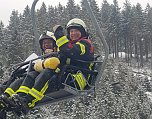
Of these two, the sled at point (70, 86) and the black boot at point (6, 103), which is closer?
the black boot at point (6, 103)

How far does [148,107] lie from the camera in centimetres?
3859

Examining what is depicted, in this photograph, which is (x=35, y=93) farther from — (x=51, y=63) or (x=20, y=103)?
(x=51, y=63)

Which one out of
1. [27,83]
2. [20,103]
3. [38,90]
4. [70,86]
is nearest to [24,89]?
[27,83]

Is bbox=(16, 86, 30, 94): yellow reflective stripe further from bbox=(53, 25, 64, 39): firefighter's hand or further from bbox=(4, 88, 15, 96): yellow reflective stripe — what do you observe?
bbox=(53, 25, 64, 39): firefighter's hand

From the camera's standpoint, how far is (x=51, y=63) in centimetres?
601

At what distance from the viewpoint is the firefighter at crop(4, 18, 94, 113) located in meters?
5.85

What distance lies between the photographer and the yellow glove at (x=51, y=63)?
6008 mm

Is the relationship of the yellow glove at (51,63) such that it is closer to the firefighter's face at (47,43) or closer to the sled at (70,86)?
the sled at (70,86)

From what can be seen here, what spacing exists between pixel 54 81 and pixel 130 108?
1207 inches

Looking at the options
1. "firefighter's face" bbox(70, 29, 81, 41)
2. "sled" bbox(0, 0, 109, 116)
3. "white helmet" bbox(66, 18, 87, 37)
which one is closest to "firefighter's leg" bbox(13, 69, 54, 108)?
"sled" bbox(0, 0, 109, 116)

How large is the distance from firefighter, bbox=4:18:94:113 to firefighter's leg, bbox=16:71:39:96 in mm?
108

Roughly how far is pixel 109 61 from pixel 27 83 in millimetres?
44169

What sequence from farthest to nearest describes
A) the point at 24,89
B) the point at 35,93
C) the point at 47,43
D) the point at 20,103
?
the point at 47,43, the point at 24,89, the point at 35,93, the point at 20,103

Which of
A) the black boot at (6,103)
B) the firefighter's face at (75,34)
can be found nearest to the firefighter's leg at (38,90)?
the black boot at (6,103)
